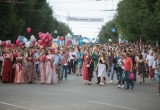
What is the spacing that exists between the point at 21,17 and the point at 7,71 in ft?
128

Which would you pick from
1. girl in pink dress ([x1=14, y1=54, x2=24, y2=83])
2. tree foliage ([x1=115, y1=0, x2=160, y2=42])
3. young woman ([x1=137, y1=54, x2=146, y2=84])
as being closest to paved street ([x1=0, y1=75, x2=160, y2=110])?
girl in pink dress ([x1=14, y1=54, x2=24, y2=83])

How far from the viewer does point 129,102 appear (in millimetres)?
15227

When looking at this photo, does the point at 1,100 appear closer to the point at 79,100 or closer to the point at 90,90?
the point at 79,100

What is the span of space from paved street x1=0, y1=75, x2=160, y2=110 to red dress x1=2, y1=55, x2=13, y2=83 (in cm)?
375

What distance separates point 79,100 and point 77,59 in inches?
570

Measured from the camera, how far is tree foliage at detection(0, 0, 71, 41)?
4774cm

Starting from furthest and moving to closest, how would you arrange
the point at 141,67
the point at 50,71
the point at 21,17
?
the point at 21,17, the point at 141,67, the point at 50,71

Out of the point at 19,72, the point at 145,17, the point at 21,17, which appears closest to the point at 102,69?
the point at 19,72

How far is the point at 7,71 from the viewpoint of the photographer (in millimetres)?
22797

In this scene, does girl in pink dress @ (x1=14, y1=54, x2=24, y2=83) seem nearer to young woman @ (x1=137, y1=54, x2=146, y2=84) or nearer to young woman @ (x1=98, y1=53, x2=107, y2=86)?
young woman @ (x1=98, y1=53, x2=107, y2=86)

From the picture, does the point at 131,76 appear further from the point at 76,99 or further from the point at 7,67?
the point at 7,67

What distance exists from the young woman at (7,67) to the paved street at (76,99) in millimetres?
3763

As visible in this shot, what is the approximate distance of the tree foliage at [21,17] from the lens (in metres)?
47.7

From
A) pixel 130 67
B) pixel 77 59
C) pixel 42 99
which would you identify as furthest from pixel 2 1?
pixel 42 99
